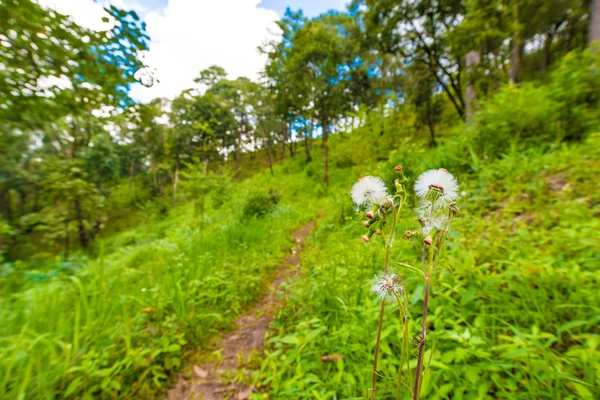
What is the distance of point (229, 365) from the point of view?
198 cm

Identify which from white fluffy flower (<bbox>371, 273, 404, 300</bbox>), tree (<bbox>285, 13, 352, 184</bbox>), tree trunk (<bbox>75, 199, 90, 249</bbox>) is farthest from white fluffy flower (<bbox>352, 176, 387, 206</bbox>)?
tree (<bbox>285, 13, 352, 184</bbox>)

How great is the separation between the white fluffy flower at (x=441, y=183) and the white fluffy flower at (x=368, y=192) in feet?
0.40

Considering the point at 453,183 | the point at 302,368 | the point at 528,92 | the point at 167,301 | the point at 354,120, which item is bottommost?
the point at 302,368

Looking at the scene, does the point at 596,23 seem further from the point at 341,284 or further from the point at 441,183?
the point at 441,183

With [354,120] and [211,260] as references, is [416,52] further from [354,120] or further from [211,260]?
[211,260]

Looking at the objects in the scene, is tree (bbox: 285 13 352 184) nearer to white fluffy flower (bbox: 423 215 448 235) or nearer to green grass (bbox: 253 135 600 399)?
green grass (bbox: 253 135 600 399)

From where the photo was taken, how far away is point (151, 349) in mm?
1871

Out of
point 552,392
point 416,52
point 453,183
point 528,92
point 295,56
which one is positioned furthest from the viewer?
point 295,56

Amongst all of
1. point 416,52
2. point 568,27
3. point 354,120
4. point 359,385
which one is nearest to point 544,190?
point 359,385

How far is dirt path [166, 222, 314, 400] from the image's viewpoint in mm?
1723

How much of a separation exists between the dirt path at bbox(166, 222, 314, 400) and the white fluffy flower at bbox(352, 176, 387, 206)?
1763mm

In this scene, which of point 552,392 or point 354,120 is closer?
point 552,392

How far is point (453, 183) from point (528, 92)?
5513mm

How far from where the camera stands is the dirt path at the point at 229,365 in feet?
5.65
